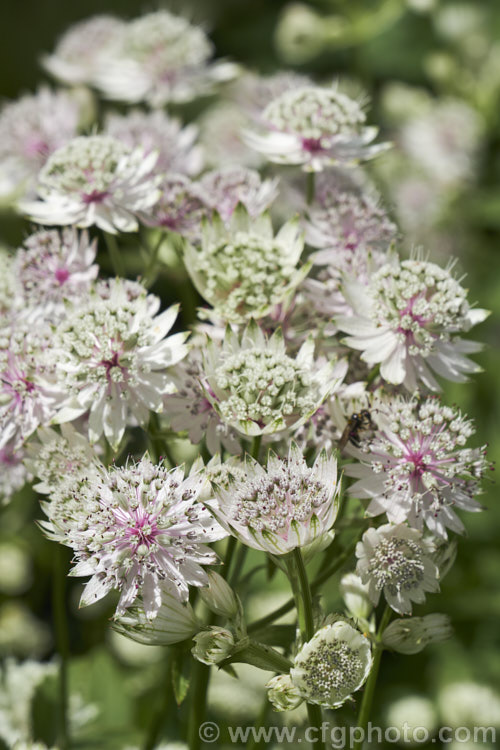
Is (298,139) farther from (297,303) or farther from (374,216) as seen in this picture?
(297,303)

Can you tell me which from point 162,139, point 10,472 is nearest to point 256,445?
point 10,472

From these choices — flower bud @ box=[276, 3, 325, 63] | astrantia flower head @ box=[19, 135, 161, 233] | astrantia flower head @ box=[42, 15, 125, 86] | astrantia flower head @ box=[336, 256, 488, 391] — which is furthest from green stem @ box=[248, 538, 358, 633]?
flower bud @ box=[276, 3, 325, 63]

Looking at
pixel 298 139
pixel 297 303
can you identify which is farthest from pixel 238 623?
pixel 298 139

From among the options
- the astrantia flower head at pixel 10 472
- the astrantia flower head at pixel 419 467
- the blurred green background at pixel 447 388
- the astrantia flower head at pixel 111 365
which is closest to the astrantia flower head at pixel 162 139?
the astrantia flower head at pixel 111 365

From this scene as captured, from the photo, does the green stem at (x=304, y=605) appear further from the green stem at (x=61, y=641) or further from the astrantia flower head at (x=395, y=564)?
the green stem at (x=61, y=641)

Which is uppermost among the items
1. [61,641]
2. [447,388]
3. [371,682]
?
[371,682]

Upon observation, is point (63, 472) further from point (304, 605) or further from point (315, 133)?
point (315, 133)
